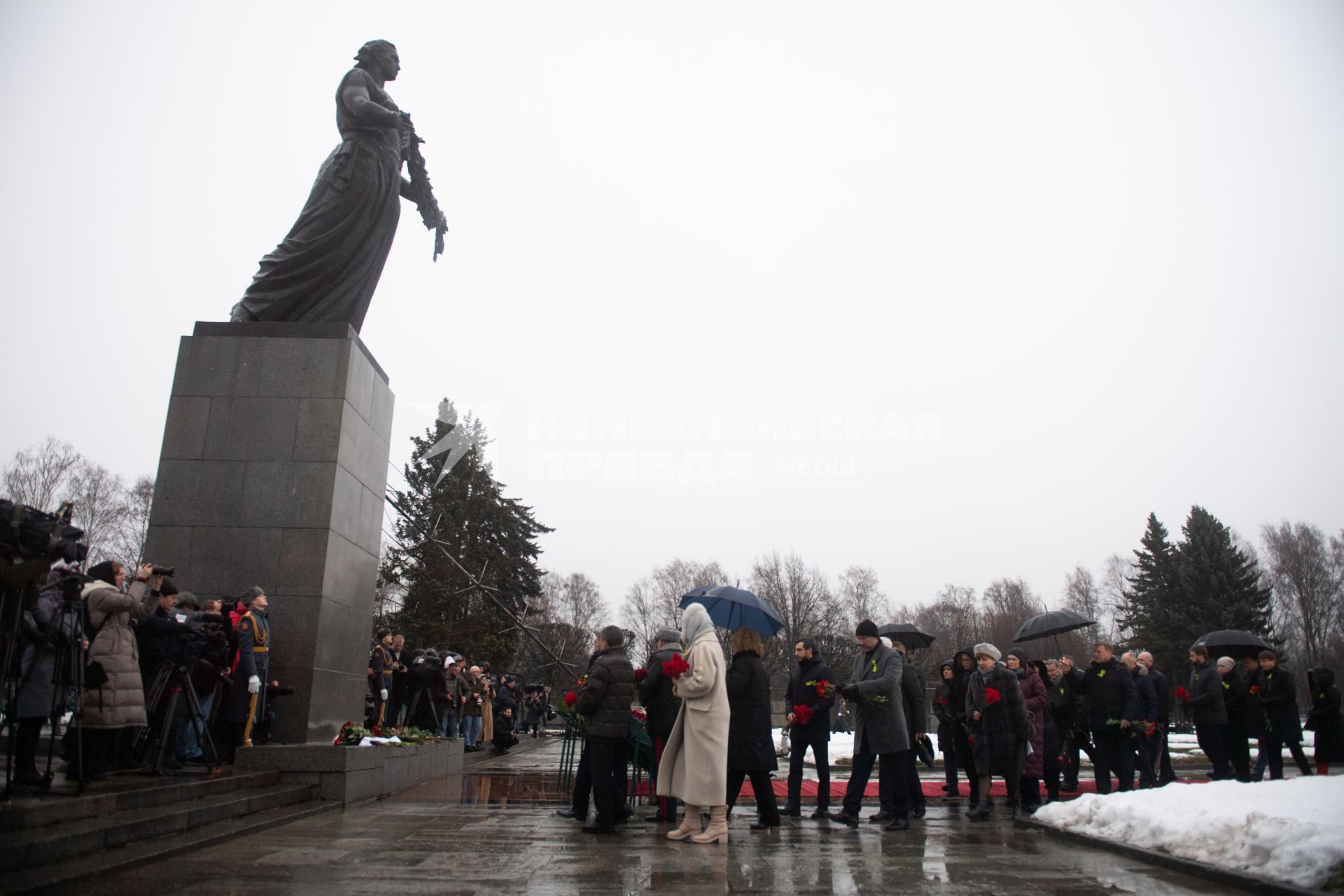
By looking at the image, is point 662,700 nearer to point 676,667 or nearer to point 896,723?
point 676,667

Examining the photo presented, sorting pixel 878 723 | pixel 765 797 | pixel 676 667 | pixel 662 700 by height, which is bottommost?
pixel 765 797

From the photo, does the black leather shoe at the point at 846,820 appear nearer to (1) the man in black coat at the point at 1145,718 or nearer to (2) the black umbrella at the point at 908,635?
(1) the man in black coat at the point at 1145,718

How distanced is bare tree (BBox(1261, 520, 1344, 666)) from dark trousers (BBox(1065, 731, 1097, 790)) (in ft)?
169

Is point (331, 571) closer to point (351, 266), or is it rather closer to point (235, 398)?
point (235, 398)

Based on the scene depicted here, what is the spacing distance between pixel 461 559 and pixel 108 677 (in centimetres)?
2957

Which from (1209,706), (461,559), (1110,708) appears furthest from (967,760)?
(461,559)

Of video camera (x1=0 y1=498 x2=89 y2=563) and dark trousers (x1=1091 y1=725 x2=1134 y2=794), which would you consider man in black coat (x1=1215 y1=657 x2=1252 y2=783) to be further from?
video camera (x1=0 y1=498 x2=89 y2=563)

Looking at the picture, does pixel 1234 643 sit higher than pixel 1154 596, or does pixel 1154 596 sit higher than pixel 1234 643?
pixel 1154 596

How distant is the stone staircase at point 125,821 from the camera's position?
454 cm

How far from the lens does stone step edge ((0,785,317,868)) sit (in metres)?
4.52

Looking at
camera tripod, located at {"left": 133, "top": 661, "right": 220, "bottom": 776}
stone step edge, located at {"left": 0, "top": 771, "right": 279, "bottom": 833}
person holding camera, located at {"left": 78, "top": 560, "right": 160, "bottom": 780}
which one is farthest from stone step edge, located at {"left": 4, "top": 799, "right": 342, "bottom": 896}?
person holding camera, located at {"left": 78, "top": 560, "right": 160, "bottom": 780}

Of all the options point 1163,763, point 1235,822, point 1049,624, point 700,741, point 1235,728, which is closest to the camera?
point 1235,822

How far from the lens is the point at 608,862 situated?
577 cm

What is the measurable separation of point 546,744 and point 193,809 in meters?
20.8
